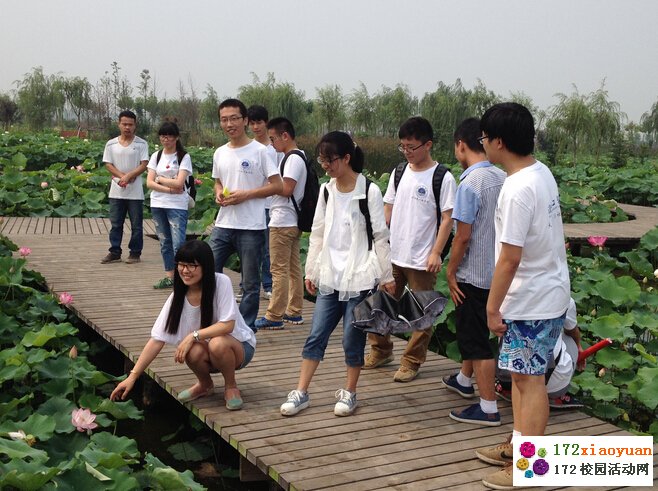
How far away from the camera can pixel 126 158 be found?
6.56 m

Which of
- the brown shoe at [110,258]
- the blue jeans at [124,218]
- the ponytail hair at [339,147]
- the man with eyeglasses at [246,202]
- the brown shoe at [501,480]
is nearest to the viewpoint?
the brown shoe at [501,480]

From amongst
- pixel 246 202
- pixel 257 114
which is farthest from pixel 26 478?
pixel 257 114

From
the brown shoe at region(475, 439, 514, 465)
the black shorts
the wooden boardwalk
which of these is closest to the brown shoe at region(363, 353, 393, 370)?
the wooden boardwalk

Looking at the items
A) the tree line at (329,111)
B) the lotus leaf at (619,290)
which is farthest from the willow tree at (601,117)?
the lotus leaf at (619,290)

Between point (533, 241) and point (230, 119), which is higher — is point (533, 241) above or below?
below

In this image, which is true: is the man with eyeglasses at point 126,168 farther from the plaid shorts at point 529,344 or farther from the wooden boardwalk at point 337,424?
the plaid shorts at point 529,344

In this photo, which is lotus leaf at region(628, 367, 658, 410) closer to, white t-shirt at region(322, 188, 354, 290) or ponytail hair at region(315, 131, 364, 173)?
white t-shirt at region(322, 188, 354, 290)

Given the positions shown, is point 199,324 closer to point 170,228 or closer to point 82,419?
point 82,419

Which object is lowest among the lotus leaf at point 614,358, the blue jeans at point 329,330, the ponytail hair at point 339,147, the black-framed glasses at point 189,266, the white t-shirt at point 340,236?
the lotus leaf at point 614,358

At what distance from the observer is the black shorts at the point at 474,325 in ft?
11.0

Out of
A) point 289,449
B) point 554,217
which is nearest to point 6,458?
point 289,449

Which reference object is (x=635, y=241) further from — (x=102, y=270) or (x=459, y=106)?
(x=459, y=106)

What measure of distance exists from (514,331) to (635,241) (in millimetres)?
6695

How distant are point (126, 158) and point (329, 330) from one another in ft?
12.2
